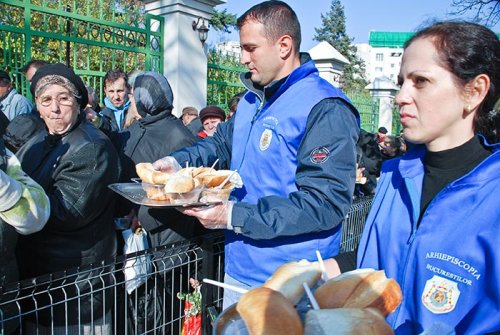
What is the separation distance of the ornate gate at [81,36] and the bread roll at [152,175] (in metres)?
4.37

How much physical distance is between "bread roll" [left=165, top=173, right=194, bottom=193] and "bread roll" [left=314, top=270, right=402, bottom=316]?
121 cm

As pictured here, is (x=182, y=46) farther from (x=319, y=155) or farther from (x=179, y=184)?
(x=319, y=155)

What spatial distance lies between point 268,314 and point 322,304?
0.18 m

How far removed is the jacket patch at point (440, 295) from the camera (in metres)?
1.34

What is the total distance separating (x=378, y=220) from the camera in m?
1.67

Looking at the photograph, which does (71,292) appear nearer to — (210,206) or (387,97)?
(210,206)

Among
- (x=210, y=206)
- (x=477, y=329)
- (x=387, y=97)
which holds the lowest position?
(x=477, y=329)

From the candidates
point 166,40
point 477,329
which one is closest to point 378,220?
point 477,329

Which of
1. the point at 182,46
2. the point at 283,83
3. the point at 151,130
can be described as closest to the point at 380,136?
the point at 182,46

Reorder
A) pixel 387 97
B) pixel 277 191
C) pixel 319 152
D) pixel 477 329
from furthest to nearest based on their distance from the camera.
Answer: pixel 387 97, pixel 277 191, pixel 319 152, pixel 477 329

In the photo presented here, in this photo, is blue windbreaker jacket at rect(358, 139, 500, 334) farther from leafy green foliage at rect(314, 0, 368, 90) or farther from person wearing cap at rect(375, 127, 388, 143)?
leafy green foliage at rect(314, 0, 368, 90)

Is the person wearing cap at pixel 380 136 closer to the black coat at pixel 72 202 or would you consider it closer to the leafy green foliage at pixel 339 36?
the black coat at pixel 72 202

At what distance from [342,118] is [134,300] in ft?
5.78

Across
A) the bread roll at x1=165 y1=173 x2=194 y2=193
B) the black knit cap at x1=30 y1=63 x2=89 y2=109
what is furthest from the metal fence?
the black knit cap at x1=30 y1=63 x2=89 y2=109
